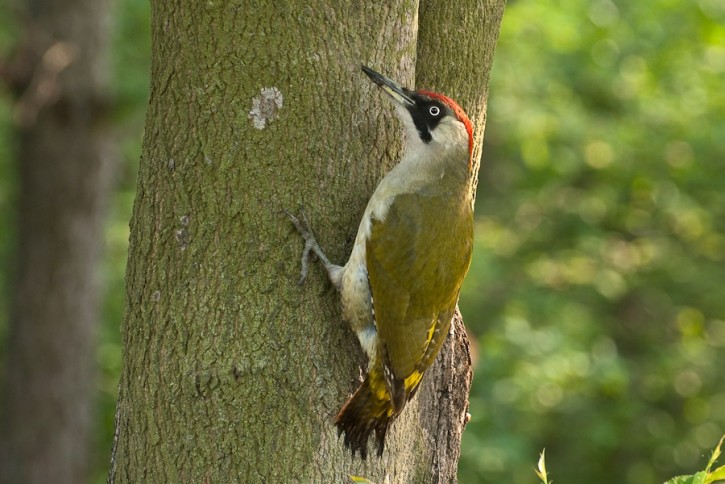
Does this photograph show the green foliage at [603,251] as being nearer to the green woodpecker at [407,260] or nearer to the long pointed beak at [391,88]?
the green woodpecker at [407,260]

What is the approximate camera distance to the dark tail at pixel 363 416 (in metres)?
3.45

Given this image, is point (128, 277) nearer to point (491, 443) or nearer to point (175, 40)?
point (175, 40)

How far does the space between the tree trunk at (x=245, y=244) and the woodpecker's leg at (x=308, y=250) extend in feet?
0.09

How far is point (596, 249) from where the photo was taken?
11141 mm

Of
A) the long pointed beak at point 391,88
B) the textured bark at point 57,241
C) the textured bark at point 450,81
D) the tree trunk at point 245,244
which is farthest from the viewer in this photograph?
the textured bark at point 57,241

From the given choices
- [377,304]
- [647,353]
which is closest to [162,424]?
[377,304]

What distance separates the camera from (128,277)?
3.67 meters

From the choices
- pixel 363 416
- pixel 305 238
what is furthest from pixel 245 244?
pixel 363 416

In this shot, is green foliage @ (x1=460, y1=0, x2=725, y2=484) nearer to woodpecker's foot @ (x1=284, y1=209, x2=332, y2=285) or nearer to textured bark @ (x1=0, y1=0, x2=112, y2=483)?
textured bark @ (x1=0, y1=0, x2=112, y2=483)

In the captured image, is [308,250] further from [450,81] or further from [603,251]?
[603,251]

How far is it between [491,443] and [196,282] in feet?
21.5

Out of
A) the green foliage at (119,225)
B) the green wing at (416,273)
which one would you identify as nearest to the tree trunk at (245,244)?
the green wing at (416,273)

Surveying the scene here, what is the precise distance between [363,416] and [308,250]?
1.94ft

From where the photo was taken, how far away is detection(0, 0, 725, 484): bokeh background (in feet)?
33.3
